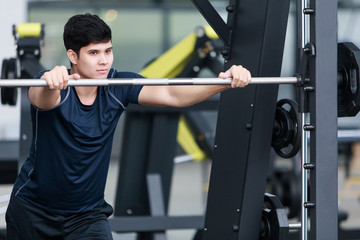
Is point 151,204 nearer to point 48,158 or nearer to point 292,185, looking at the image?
point 292,185

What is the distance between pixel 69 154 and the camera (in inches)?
102

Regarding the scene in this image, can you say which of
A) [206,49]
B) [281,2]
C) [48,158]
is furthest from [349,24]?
[48,158]

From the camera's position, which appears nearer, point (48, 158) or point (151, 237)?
point (48, 158)

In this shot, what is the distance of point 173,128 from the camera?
16.0ft

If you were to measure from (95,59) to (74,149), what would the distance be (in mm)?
348

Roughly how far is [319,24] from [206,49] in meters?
2.24

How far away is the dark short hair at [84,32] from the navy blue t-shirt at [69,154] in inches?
7.2

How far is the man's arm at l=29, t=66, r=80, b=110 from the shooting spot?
2414 millimetres

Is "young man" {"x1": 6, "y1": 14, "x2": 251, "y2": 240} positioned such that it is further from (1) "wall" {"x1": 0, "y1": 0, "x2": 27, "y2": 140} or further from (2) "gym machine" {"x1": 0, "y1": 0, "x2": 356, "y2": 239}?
(1) "wall" {"x1": 0, "y1": 0, "x2": 27, "y2": 140}

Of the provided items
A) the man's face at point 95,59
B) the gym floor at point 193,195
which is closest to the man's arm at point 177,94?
the man's face at point 95,59

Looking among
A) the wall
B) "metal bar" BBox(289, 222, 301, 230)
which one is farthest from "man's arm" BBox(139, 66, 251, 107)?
the wall

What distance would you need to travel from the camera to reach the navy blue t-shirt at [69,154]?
259 centimetres

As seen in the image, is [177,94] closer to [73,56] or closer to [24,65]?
[73,56]

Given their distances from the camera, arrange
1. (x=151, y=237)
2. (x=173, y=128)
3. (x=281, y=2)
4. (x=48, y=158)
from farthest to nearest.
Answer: (x=173, y=128) → (x=151, y=237) → (x=281, y=2) → (x=48, y=158)
